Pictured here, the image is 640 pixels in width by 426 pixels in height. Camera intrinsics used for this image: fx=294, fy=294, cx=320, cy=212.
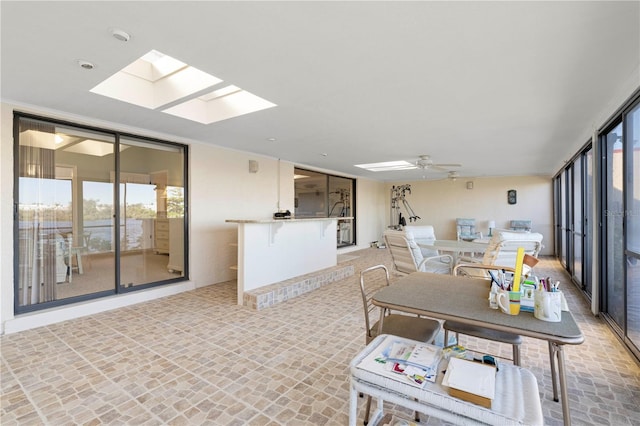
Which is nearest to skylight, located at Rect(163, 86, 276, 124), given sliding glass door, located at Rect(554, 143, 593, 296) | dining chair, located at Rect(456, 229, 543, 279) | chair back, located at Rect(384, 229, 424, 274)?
chair back, located at Rect(384, 229, 424, 274)

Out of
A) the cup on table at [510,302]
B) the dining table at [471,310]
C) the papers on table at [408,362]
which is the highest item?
the cup on table at [510,302]

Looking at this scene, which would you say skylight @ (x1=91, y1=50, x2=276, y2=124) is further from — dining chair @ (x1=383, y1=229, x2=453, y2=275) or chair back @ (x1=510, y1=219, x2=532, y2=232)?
chair back @ (x1=510, y1=219, x2=532, y2=232)

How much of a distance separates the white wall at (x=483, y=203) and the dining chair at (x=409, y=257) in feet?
19.7

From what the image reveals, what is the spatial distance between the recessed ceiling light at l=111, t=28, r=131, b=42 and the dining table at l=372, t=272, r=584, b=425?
220 cm

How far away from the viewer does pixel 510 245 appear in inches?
127

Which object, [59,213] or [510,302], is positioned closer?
[510,302]

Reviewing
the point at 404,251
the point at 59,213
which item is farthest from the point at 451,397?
the point at 59,213

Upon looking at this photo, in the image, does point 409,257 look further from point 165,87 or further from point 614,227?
point 165,87

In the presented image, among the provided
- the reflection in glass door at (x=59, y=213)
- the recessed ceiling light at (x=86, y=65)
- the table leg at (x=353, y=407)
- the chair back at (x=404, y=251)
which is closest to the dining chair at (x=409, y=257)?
the chair back at (x=404, y=251)

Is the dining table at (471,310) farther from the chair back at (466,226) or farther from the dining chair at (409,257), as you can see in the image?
the chair back at (466,226)

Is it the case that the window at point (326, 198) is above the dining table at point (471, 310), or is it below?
above

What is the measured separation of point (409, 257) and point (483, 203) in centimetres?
695

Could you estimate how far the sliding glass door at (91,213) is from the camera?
125 inches

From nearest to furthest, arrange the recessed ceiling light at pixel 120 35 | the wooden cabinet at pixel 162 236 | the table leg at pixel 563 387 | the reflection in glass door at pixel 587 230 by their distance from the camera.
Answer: the table leg at pixel 563 387, the recessed ceiling light at pixel 120 35, the reflection in glass door at pixel 587 230, the wooden cabinet at pixel 162 236
